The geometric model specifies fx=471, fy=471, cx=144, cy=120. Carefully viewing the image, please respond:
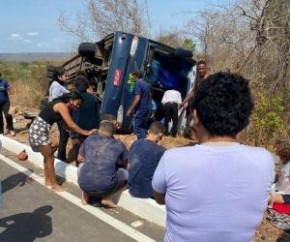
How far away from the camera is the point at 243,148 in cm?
211

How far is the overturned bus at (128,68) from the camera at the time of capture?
9.31 m

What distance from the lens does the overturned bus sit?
931 centimetres

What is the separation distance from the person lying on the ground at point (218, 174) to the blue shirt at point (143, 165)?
133 inches

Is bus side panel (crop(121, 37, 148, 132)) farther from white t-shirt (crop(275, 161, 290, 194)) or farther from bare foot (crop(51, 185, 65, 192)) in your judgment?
white t-shirt (crop(275, 161, 290, 194))

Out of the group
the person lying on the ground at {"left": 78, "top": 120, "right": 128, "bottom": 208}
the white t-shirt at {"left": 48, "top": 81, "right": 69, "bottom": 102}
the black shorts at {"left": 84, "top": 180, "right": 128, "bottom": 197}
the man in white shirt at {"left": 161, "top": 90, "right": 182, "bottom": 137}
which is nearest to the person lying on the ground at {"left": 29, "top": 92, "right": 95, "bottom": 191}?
the person lying on the ground at {"left": 78, "top": 120, "right": 128, "bottom": 208}

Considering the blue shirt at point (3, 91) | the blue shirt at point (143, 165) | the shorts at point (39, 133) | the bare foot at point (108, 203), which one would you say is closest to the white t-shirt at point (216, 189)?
the blue shirt at point (143, 165)

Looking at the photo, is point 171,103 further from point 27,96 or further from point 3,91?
point 27,96

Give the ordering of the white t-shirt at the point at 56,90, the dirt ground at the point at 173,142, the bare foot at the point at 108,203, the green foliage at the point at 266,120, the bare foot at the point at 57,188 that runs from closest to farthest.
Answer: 1. the dirt ground at the point at 173,142
2. the bare foot at the point at 108,203
3. the bare foot at the point at 57,188
4. the green foliage at the point at 266,120
5. the white t-shirt at the point at 56,90

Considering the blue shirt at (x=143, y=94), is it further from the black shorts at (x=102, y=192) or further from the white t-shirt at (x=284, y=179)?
the white t-shirt at (x=284, y=179)

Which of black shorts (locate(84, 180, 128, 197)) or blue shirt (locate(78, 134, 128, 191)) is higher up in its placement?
blue shirt (locate(78, 134, 128, 191))

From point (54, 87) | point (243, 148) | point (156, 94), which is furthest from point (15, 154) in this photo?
point (243, 148)

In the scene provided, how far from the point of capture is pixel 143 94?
8883 mm

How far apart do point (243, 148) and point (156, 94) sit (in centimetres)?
861

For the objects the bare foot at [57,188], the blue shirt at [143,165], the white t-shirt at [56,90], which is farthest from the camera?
the white t-shirt at [56,90]
